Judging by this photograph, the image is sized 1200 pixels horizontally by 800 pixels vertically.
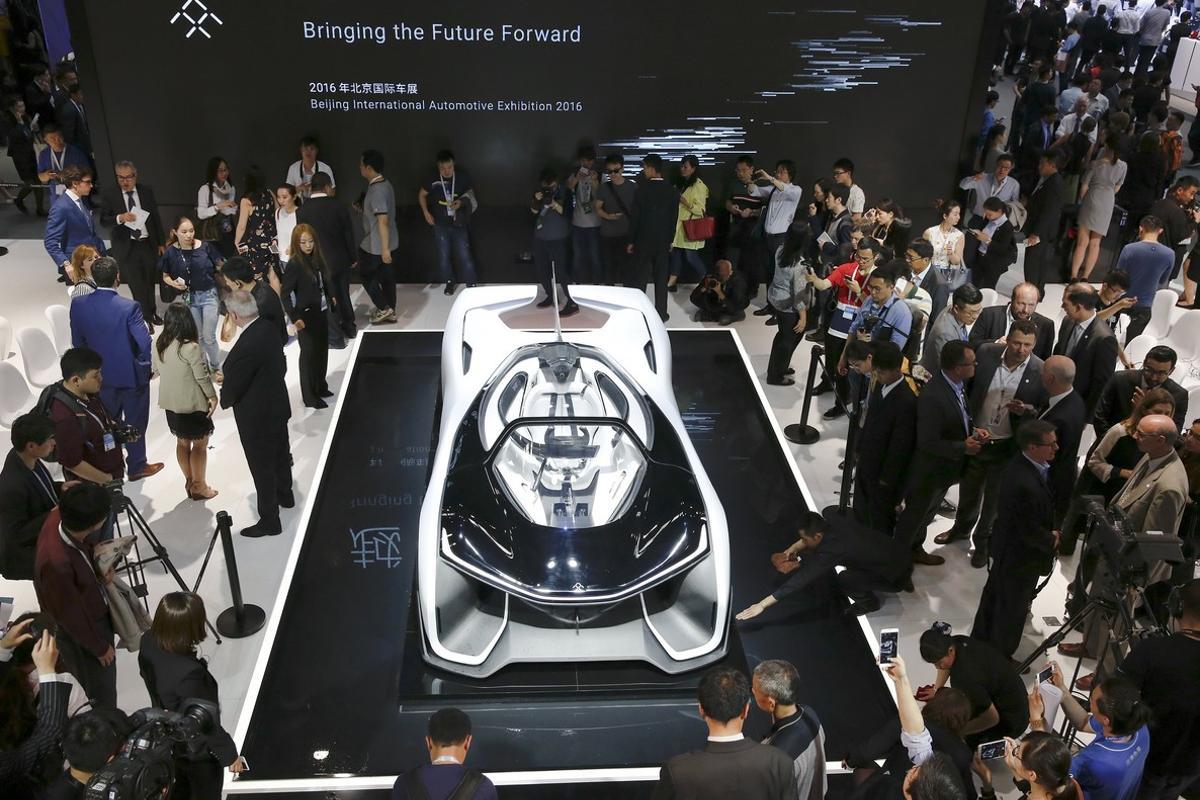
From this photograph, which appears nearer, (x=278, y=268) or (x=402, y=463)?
(x=402, y=463)

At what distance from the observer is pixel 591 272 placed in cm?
925

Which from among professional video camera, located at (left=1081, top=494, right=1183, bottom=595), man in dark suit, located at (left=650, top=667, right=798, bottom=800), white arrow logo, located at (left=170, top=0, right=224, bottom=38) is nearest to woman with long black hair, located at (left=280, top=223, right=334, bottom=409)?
white arrow logo, located at (left=170, top=0, right=224, bottom=38)

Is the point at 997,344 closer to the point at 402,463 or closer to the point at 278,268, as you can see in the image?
the point at 402,463

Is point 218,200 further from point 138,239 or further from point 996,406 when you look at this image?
point 996,406

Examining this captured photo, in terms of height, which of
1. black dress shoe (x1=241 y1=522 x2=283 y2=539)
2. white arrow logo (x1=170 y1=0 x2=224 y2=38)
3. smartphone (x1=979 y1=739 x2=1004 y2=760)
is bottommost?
black dress shoe (x1=241 y1=522 x2=283 y2=539)

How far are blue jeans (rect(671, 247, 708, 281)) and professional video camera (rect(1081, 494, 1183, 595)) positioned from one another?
5159mm

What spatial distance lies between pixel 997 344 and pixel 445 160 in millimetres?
5138

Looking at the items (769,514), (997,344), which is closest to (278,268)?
(769,514)

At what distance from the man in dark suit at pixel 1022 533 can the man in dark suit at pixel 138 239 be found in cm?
650

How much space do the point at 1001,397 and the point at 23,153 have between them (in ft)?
34.9

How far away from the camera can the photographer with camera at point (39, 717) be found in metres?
3.31

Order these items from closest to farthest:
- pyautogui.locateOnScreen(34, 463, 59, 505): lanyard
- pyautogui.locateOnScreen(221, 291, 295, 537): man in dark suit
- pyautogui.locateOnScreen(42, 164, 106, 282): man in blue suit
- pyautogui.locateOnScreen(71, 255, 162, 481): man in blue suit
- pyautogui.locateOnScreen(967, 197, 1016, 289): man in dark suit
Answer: pyautogui.locateOnScreen(34, 463, 59, 505): lanyard, pyautogui.locateOnScreen(221, 291, 295, 537): man in dark suit, pyautogui.locateOnScreen(71, 255, 162, 481): man in blue suit, pyautogui.locateOnScreen(42, 164, 106, 282): man in blue suit, pyautogui.locateOnScreen(967, 197, 1016, 289): man in dark suit

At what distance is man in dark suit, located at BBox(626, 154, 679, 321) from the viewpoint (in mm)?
8344

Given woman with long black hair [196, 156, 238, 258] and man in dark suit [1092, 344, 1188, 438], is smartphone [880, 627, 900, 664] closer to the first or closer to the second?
man in dark suit [1092, 344, 1188, 438]
